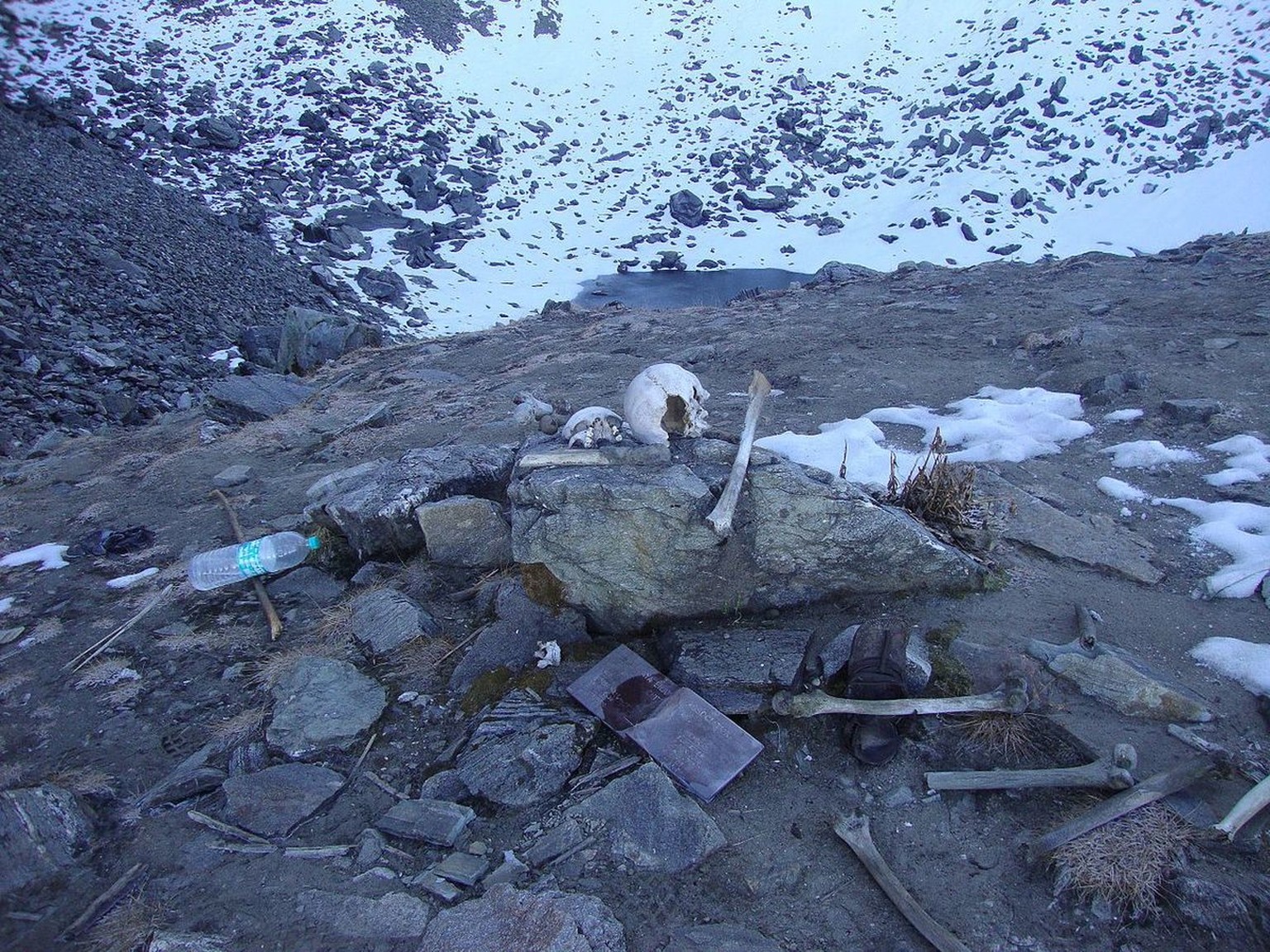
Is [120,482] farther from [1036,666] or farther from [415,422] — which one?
[1036,666]

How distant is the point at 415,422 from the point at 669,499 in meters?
5.15

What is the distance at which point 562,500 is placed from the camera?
12.8 ft

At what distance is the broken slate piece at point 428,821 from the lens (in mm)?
2936

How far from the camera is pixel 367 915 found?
2607 millimetres

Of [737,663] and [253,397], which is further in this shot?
[253,397]

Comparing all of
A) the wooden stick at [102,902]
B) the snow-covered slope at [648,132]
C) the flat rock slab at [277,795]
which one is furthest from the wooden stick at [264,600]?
the snow-covered slope at [648,132]

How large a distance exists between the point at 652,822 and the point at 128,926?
1.89m

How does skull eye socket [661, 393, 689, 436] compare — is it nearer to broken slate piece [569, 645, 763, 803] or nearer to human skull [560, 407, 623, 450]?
human skull [560, 407, 623, 450]

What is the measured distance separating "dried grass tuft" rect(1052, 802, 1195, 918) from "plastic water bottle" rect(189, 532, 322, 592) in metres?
4.59

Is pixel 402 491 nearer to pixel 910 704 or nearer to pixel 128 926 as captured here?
pixel 128 926

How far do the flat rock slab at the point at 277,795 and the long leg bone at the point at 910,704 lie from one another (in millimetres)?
2036

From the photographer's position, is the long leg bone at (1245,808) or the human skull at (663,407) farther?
the human skull at (663,407)

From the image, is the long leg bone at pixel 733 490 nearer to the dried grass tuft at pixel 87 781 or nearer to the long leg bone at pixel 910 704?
the long leg bone at pixel 910 704

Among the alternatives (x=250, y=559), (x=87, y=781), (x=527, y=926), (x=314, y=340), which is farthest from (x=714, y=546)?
(x=314, y=340)
